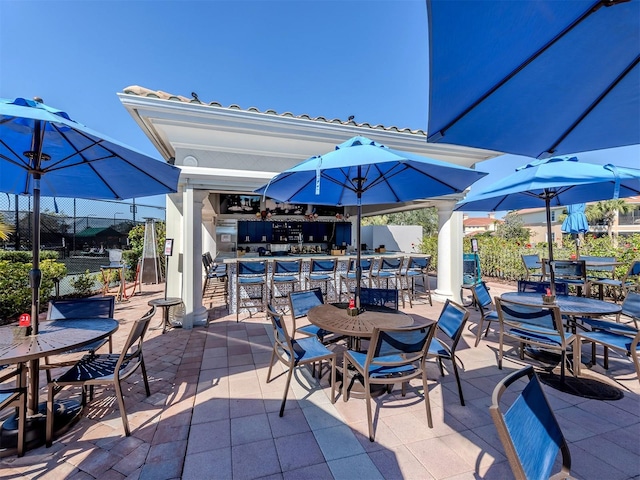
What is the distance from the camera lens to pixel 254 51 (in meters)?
7.11

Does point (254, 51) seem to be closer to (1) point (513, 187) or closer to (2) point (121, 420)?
(1) point (513, 187)

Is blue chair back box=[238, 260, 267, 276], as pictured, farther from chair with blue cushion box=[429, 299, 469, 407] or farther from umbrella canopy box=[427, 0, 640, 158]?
umbrella canopy box=[427, 0, 640, 158]

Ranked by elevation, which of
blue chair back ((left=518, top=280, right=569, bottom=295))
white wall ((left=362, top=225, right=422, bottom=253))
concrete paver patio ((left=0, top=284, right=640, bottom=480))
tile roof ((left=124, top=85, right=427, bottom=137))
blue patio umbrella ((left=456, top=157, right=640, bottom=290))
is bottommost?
concrete paver patio ((left=0, top=284, right=640, bottom=480))

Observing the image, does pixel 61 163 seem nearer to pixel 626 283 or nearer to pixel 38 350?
pixel 38 350

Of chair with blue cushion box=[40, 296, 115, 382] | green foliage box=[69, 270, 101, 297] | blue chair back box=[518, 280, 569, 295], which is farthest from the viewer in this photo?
green foliage box=[69, 270, 101, 297]

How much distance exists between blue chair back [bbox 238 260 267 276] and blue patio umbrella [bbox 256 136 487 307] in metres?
1.95

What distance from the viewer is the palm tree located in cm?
2408

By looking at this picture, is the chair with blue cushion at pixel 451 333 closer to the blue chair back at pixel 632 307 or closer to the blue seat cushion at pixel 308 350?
the blue seat cushion at pixel 308 350

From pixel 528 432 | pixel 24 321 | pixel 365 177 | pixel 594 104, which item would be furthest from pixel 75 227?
pixel 594 104

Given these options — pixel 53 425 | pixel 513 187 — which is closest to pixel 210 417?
pixel 53 425

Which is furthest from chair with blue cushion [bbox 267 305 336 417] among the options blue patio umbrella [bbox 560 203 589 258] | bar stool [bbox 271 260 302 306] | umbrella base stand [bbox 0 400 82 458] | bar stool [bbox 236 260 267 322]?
blue patio umbrella [bbox 560 203 589 258]

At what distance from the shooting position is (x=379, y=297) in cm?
384

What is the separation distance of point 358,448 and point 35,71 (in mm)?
9747

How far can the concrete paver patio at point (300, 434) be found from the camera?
187cm
